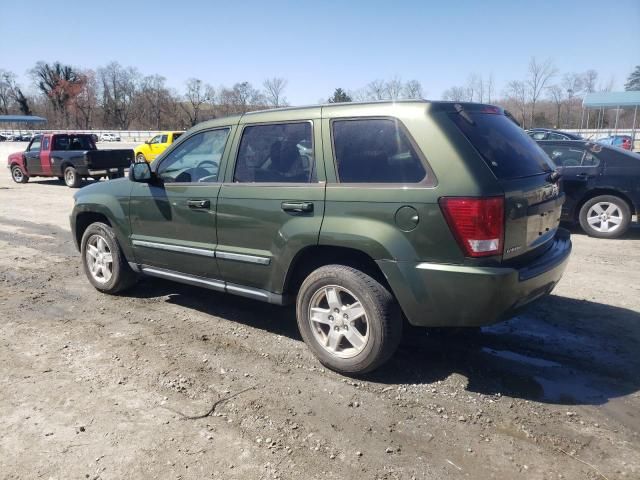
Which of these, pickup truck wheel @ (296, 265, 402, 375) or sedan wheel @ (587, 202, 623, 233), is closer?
pickup truck wheel @ (296, 265, 402, 375)

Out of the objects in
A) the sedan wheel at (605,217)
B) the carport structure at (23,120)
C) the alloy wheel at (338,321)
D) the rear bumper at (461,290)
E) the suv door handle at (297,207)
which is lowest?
the sedan wheel at (605,217)

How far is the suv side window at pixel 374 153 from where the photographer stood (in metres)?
3.25

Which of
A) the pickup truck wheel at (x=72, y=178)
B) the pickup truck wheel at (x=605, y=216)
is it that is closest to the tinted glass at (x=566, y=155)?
the pickup truck wheel at (x=605, y=216)

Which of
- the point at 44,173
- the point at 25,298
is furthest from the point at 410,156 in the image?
the point at 44,173

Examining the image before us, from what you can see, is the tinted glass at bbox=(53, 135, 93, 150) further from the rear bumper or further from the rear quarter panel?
the rear bumper

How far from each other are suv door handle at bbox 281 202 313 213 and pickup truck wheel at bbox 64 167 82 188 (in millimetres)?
15468

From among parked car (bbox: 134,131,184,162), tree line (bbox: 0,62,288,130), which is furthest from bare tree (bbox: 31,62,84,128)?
parked car (bbox: 134,131,184,162)

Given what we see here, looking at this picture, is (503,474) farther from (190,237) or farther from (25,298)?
(25,298)

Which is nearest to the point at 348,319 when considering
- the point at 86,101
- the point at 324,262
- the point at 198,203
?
the point at 324,262

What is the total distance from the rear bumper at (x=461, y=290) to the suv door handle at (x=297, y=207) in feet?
2.23

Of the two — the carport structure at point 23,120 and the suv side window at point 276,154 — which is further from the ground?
the carport structure at point 23,120

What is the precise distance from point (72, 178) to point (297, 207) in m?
15.8

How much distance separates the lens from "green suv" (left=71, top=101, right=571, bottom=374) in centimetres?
308

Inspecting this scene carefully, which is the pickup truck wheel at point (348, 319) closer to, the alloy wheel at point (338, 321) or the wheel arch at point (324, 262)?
the alloy wheel at point (338, 321)
